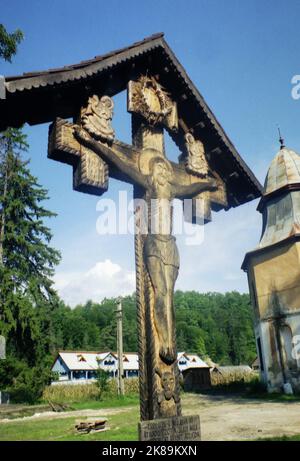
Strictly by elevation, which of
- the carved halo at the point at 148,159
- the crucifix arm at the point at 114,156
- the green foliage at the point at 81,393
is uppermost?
the carved halo at the point at 148,159

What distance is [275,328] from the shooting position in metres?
22.5

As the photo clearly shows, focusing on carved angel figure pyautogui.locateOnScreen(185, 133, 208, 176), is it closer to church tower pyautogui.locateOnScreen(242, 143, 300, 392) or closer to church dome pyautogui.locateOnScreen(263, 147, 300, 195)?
church tower pyautogui.locateOnScreen(242, 143, 300, 392)

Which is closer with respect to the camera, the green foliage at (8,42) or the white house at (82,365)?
the green foliage at (8,42)

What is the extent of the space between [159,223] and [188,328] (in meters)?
116

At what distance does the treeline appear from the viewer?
98.0 m

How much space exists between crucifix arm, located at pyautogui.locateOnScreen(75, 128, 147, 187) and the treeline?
286 feet

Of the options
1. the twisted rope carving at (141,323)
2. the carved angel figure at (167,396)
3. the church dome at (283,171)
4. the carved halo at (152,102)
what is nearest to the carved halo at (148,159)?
the carved halo at (152,102)

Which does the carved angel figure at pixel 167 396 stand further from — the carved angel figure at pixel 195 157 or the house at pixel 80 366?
the house at pixel 80 366

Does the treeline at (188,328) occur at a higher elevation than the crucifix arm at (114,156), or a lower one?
higher

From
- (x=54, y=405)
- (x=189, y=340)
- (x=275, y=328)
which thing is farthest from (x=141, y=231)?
(x=189, y=340)

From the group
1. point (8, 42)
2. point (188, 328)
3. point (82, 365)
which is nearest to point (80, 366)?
point (82, 365)

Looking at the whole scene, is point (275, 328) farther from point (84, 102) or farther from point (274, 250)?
point (84, 102)

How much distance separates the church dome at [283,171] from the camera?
80.0ft
